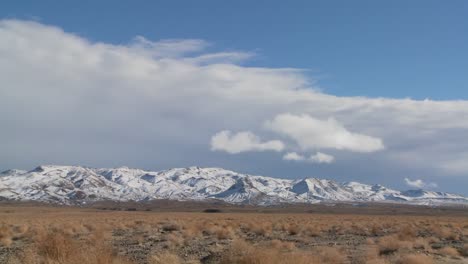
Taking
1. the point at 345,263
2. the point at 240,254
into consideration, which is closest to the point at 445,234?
the point at 345,263

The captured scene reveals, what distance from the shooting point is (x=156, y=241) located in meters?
32.5

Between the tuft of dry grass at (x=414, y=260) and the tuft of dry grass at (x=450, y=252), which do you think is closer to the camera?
the tuft of dry grass at (x=414, y=260)

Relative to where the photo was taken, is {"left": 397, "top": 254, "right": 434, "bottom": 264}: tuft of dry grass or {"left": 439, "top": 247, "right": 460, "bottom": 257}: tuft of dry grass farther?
{"left": 439, "top": 247, "right": 460, "bottom": 257}: tuft of dry grass

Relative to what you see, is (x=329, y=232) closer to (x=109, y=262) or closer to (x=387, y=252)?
(x=387, y=252)

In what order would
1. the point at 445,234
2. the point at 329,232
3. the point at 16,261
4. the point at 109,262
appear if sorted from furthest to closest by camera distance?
the point at 329,232 < the point at 445,234 < the point at 16,261 < the point at 109,262

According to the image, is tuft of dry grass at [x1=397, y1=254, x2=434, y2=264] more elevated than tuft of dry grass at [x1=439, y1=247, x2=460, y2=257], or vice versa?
tuft of dry grass at [x1=439, y1=247, x2=460, y2=257]

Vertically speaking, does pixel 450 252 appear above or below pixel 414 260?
above

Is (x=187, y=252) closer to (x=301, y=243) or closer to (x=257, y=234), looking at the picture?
(x=301, y=243)

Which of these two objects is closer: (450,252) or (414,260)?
(414,260)

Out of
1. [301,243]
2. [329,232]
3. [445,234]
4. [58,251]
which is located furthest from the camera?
[329,232]

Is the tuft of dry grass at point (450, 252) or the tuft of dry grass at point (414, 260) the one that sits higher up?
the tuft of dry grass at point (450, 252)

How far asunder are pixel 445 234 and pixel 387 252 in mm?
13801

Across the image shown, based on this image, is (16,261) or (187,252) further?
(187,252)

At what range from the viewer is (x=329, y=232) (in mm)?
42906
